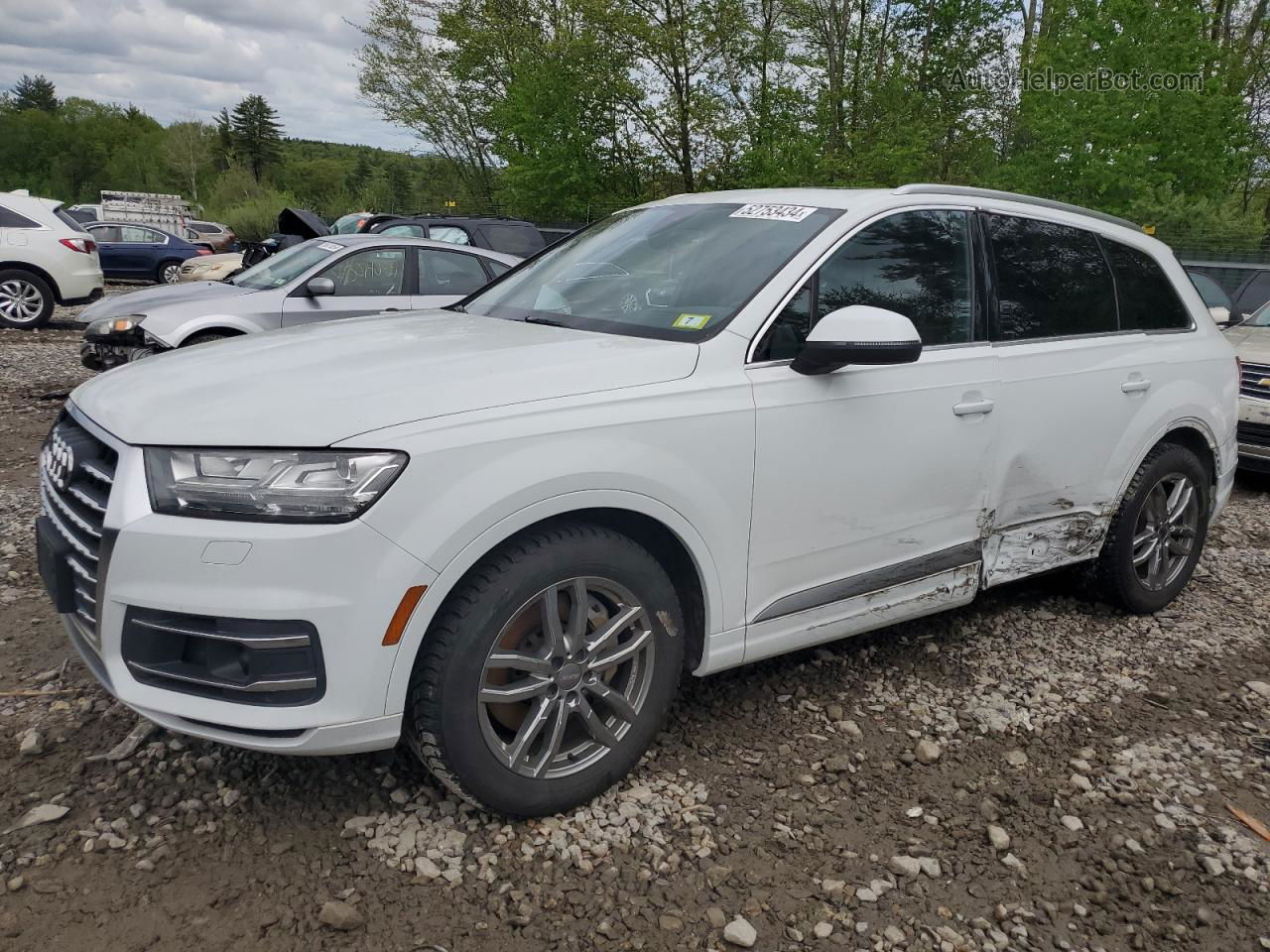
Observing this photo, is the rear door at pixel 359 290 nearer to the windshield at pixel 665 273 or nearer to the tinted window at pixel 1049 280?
the windshield at pixel 665 273

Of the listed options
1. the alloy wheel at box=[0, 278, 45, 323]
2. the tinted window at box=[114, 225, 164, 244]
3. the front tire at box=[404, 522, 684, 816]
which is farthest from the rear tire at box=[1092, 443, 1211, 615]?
the tinted window at box=[114, 225, 164, 244]

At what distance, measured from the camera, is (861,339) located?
2.72m

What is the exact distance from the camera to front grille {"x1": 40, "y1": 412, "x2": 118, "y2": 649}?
7.61ft

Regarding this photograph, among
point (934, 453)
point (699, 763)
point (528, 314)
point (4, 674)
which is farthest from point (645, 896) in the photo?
point (4, 674)

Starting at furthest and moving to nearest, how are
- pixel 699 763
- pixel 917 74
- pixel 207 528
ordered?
pixel 917 74
pixel 699 763
pixel 207 528

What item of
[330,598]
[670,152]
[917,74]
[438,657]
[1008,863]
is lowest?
[1008,863]

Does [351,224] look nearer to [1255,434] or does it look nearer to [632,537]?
[1255,434]

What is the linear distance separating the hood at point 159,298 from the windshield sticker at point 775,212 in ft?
19.2

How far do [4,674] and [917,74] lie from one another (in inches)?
842

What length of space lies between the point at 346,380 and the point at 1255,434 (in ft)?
22.7

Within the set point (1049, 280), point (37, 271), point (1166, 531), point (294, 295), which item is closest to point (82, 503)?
point (1049, 280)

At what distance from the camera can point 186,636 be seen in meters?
2.20

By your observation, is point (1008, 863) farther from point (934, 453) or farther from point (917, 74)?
point (917, 74)
